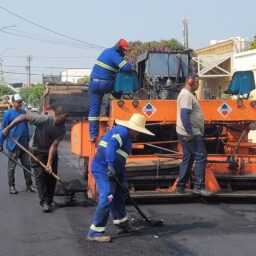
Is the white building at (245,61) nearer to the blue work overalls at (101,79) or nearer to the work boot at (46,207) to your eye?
the blue work overalls at (101,79)

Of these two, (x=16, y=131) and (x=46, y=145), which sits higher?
(x=16, y=131)

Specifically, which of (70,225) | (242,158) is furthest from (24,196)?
(242,158)

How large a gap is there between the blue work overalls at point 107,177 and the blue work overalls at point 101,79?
222 cm

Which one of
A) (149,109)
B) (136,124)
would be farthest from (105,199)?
(149,109)

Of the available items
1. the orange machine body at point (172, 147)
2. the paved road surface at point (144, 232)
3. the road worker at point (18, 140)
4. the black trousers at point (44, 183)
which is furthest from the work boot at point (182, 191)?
the road worker at point (18, 140)

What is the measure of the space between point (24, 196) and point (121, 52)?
3.13 metres

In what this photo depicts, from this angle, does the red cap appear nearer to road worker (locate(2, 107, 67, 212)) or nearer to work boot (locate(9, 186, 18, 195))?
road worker (locate(2, 107, 67, 212))

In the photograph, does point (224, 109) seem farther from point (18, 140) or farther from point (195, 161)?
point (18, 140)

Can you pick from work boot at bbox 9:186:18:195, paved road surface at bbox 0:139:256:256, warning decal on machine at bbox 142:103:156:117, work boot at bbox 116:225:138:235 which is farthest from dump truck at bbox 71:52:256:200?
work boot at bbox 116:225:138:235

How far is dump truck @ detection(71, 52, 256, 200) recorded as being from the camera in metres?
9.24

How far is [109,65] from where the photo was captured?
9.22 m

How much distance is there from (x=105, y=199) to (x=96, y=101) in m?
2.78

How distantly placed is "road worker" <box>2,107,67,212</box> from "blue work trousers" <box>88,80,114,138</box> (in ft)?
1.47

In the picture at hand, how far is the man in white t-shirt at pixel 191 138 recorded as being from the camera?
29.4ft
